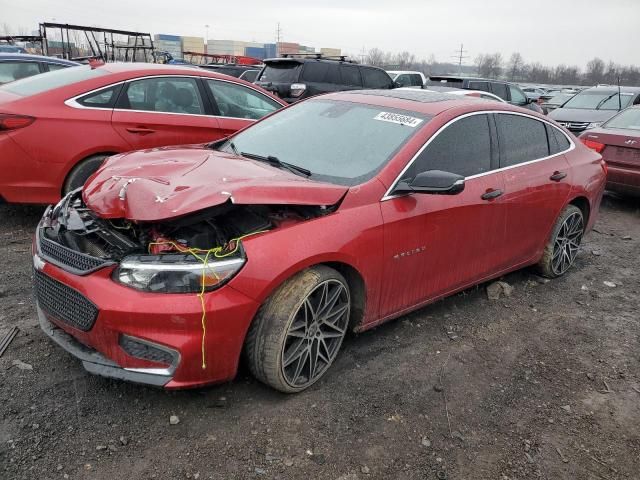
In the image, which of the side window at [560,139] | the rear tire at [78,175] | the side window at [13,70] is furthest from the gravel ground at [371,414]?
the side window at [13,70]

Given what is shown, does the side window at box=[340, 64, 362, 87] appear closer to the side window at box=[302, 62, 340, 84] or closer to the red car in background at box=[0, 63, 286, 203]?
the side window at box=[302, 62, 340, 84]

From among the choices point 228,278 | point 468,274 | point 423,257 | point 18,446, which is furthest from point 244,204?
point 468,274

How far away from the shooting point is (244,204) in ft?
8.73

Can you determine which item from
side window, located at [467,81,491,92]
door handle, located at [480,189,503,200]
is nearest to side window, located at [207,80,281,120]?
door handle, located at [480,189,503,200]

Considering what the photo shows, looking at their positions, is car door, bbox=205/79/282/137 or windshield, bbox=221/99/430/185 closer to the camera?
windshield, bbox=221/99/430/185

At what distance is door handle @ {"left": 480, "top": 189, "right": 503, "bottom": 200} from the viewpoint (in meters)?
3.74

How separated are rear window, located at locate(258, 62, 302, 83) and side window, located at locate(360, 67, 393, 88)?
1.92 meters

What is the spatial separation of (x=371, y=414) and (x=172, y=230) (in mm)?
1450

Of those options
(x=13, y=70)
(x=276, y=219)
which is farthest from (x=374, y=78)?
(x=276, y=219)

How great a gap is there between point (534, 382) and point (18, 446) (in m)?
2.87

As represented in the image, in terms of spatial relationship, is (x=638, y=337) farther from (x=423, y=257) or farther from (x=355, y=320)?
(x=355, y=320)

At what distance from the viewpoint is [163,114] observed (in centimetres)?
547

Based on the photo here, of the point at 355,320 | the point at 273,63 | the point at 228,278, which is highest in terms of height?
the point at 273,63

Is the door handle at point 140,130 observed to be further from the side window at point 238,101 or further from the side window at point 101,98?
the side window at point 238,101
